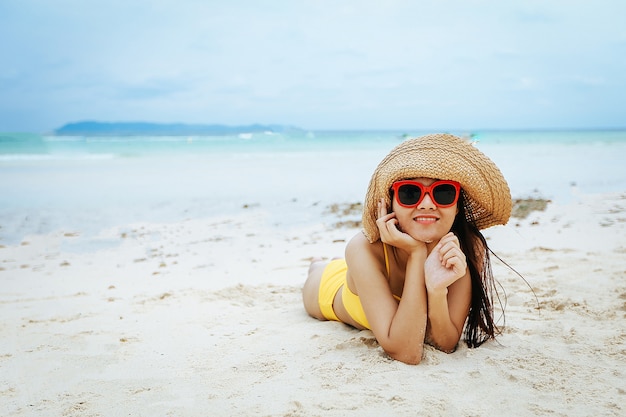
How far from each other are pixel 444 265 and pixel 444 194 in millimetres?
386

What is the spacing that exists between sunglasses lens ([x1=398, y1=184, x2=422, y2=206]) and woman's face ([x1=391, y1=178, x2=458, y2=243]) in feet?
0.10

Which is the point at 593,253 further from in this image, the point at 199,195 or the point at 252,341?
the point at 199,195

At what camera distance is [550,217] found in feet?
25.7

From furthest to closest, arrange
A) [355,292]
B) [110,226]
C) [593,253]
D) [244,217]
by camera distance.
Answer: [244,217], [110,226], [593,253], [355,292]

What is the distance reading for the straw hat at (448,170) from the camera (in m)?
2.79

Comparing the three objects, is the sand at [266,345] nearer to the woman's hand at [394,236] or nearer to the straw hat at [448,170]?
the woman's hand at [394,236]

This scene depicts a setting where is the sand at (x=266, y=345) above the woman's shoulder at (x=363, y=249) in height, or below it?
below

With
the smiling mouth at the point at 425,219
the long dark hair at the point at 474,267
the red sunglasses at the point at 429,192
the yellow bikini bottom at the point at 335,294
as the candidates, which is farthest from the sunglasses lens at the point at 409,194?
the yellow bikini bottom at the point at 335,294

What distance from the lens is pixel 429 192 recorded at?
2.82 meters

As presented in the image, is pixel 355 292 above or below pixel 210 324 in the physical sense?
above

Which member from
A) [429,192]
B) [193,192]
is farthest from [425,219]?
[193,192]

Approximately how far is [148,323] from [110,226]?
198 inches

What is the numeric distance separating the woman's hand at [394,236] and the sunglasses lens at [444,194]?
0.26 m

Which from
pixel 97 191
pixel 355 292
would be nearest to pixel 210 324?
pixel 355 292
